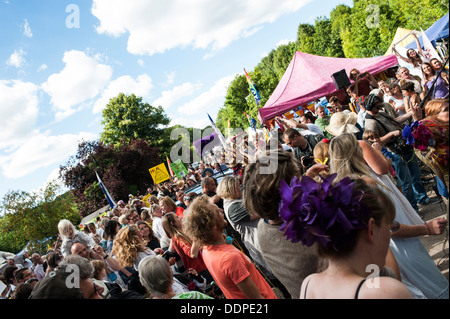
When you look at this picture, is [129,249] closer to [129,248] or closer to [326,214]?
[129,248]

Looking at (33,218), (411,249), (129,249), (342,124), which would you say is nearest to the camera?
(411,249)

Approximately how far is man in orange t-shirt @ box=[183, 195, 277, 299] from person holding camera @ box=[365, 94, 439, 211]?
2.99 metres

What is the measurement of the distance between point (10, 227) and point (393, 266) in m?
17.8

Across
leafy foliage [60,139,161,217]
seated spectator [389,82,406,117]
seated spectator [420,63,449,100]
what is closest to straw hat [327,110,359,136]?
seated spectator [420,63,449,100]

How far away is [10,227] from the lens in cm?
1478

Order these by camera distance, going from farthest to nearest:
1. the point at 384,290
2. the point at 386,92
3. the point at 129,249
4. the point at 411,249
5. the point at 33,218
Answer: the point at 33,218, the point at 386,92, the point at 129,249, the point at 411,249, the point at 384,290

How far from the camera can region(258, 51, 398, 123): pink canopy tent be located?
32.1ft

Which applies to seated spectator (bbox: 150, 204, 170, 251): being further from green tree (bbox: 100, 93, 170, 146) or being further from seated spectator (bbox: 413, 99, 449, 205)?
green tree (bbox: 100, 93, 170, 146)

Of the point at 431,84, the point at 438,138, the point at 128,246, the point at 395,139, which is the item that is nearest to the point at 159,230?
the point at 128,246

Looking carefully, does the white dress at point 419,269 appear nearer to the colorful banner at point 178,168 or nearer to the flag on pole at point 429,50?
the flag on pole at point 429,50

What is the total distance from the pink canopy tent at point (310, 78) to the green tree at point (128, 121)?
93.9 feet

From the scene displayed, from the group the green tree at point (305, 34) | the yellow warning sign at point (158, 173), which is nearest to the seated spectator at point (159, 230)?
the yellow warning sign at point (158, 173)

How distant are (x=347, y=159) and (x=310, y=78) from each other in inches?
349

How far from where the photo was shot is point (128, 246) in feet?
11.5
